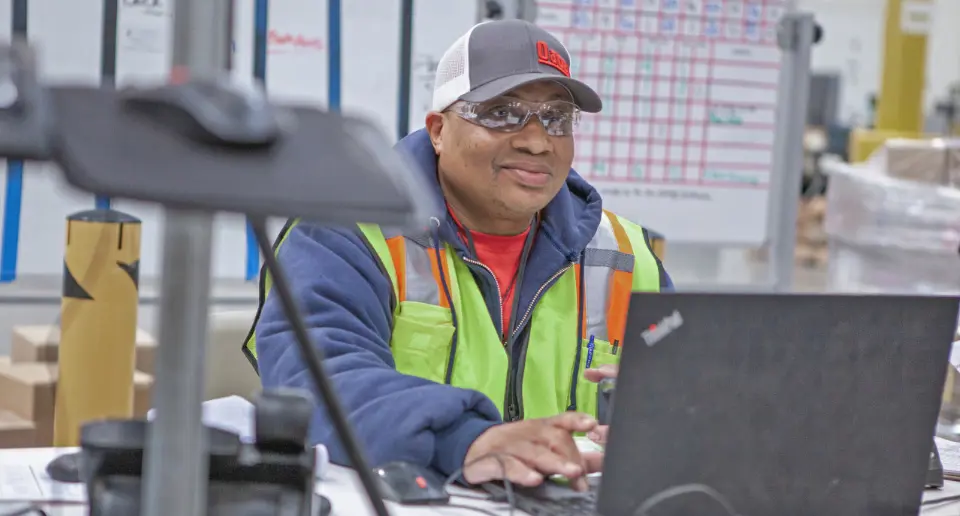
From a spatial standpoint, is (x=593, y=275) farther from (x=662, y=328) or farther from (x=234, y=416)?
(x=662, y=328)

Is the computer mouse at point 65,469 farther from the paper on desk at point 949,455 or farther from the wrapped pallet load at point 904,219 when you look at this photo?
the wrapped pallet load at point 904,219

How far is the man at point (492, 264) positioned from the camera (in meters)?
1.83

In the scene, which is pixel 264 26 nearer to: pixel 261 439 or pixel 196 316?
pixel 261 439

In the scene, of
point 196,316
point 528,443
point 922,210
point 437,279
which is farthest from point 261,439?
point 922,210

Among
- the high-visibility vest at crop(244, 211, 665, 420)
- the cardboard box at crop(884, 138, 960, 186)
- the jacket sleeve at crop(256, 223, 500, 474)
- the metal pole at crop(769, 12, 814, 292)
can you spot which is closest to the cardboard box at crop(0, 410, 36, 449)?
the high-visibility vest at crop(244, 211, 665, 420)

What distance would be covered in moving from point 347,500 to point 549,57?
903mm

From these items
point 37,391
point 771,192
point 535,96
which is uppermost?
point 535,96

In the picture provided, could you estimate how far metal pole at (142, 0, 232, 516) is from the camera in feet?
1.83

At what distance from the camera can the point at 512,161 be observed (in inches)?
80.2

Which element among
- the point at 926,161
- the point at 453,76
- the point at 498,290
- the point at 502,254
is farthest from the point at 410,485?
the point at 926,161

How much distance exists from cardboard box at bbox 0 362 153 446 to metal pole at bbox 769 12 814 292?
6.36 ft

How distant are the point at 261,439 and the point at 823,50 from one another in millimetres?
14560

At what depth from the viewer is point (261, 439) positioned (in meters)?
0.96

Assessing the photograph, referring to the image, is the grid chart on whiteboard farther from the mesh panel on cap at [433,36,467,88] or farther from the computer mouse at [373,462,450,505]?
the computer mouse at [373,462,450,505]
